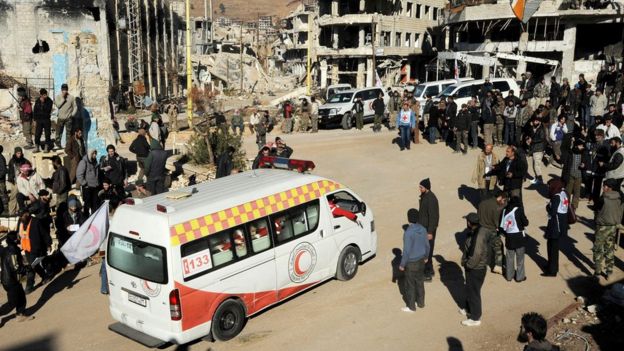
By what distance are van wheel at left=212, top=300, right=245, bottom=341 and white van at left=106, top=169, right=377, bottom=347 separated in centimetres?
1

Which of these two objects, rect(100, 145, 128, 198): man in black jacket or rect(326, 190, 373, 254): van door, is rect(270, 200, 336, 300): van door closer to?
rect(326, 190, 373, 254): van door

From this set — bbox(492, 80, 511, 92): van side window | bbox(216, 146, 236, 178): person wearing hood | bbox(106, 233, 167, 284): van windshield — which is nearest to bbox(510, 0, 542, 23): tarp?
bbox(492, 80, 511, 92): van side window

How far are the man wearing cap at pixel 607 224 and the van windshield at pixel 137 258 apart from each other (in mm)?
7224

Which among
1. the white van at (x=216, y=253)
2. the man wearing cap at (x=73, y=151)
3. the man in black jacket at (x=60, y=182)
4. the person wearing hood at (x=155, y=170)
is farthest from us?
the man wearing cap at (x=73, y=151)

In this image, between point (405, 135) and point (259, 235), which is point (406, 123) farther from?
point (259, 235)

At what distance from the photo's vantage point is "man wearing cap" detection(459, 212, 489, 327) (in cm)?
808

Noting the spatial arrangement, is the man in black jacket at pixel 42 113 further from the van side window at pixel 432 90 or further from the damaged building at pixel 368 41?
the damaged building at pixel 368 41

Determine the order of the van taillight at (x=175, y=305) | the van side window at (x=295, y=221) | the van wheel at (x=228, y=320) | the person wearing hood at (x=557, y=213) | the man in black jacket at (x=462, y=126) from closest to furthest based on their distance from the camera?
the van taillight at (x=175, y=305) → the van wheel at (x=228, y=320) → the van side window at (x=295, y=221) → the person wearing hood at (x=557, y=213) → the man in black jacket at (x=462, y=126)

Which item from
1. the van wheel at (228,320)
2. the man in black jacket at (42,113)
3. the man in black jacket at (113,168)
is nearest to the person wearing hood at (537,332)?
the van wheel at (228,320)

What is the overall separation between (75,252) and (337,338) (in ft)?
17.4

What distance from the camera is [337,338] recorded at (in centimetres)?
817

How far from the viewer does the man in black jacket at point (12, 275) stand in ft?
→ 29.1

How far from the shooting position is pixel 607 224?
31.3ft

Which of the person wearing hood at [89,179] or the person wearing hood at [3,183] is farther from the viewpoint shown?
the person wearing hood at [3,183]
